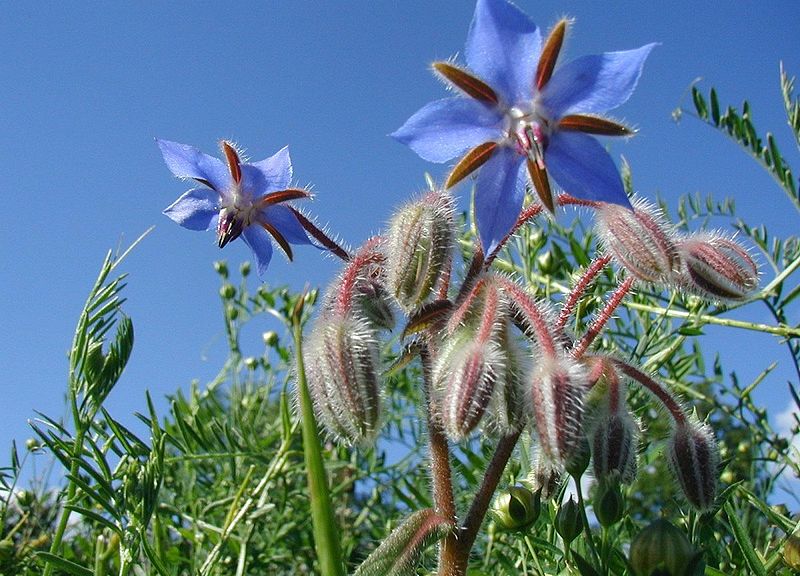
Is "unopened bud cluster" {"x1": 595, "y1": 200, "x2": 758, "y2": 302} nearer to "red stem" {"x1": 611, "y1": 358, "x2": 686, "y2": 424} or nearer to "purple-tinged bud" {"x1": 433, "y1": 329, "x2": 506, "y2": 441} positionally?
"red stem" {"x1": 611, "y1": 358, "x2": 686, "y2": 424}

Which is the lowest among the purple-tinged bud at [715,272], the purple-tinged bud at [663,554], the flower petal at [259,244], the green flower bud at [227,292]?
the purple-tinged bud at [663,554]

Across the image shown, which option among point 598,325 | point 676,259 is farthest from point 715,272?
point 598,325

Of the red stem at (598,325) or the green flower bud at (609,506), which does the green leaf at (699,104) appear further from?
the green flower bud at (609,506)

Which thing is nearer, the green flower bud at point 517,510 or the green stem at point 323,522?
the green stem at point 323,522

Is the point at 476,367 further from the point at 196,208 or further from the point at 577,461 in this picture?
the point at 196,208

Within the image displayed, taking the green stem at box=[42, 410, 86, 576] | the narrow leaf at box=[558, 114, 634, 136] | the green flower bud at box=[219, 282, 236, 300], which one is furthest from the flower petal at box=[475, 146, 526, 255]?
the green flower bud at box=[219, 282, 236, 300]

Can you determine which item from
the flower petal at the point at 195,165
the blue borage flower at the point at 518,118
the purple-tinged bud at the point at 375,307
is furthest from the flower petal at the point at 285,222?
the blue borage flower at the point at 518,118

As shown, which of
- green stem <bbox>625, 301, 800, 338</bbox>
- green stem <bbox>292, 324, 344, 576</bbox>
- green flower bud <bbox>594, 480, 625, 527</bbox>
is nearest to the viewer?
green stem <bbox>292, 324, 344, 576</bbox>
